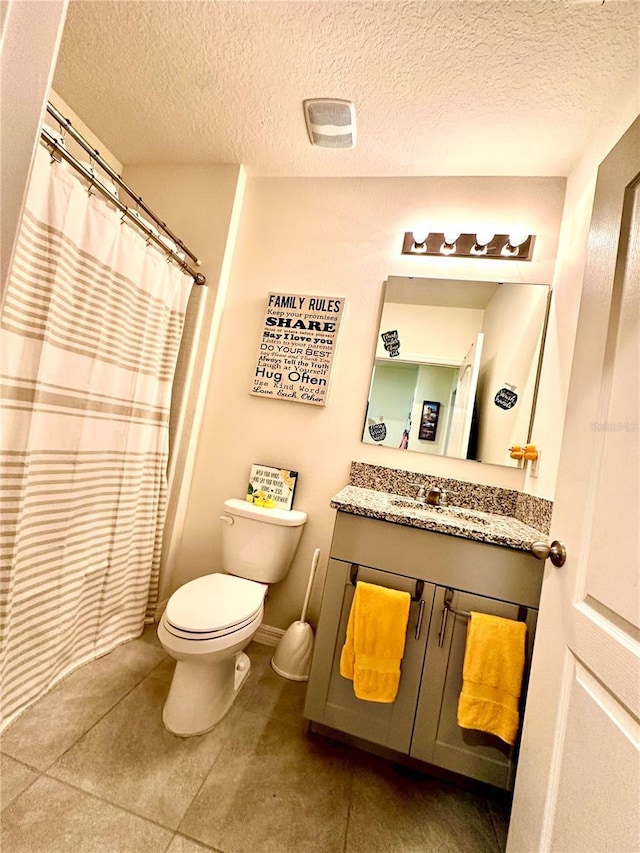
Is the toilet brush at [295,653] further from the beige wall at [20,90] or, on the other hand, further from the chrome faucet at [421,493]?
the beige wall at [20,90]

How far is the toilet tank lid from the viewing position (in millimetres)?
1683

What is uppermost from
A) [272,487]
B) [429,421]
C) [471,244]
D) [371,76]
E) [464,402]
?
[371,76]

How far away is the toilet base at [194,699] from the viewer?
1257 mm

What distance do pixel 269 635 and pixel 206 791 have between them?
0.80 meters

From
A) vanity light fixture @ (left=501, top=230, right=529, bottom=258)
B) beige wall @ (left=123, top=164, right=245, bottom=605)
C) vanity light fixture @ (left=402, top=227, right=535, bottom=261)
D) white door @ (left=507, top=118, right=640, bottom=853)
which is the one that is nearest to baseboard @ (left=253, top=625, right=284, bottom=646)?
beige wall @ (left=123, top=164, right=245, bottom=605)

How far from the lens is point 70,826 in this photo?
934 millimetres

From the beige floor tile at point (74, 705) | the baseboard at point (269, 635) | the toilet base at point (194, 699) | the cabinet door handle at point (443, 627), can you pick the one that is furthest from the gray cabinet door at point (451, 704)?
the beige floor tile at point (74, 705)

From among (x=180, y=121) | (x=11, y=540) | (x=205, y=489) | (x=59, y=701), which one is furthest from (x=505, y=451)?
(x=180, y=121)

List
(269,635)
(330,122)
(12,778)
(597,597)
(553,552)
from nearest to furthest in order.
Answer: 1. (597,597)
2. (553,552)
3. (12,778)
4. (330,122)
5. (269,635)

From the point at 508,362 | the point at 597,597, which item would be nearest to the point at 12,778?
the point at 597,597

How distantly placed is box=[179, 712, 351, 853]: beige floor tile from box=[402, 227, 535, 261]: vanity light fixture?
2.18m

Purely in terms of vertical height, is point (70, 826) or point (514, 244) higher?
point (514, 244)

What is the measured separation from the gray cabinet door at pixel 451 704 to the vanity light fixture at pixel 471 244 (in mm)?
1553

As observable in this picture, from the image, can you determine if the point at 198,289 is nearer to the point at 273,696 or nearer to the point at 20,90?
the point at 20,90
